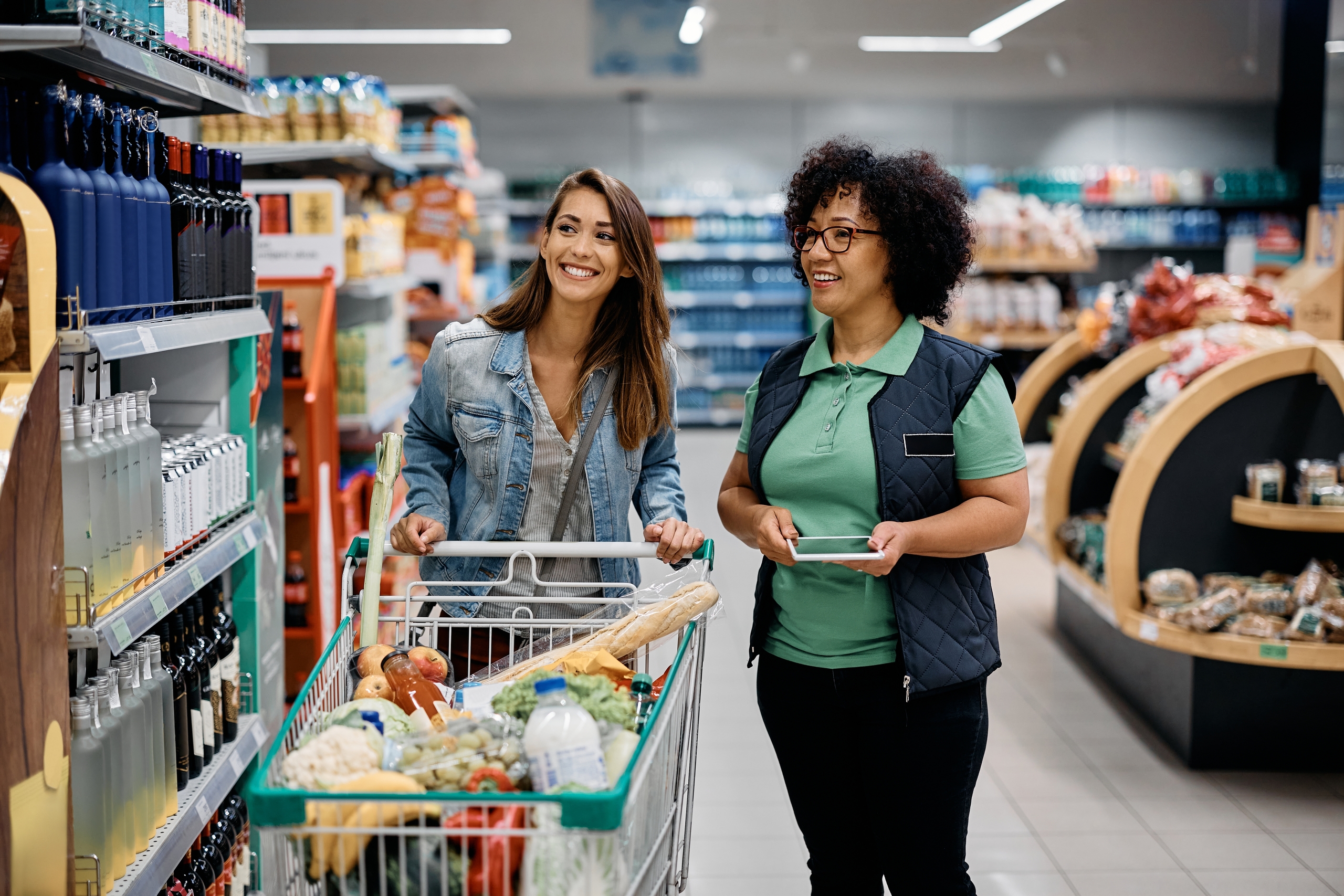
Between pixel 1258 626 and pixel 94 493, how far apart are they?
3.28 meters

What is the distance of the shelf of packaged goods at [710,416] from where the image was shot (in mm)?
13031

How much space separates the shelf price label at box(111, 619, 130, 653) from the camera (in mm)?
1749

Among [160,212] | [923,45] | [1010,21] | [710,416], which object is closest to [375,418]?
[160,212]

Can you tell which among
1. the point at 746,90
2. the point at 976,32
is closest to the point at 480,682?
the point at 976,32

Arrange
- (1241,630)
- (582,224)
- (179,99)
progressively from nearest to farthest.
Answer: (582,224)
(179,99)
(1241,630)

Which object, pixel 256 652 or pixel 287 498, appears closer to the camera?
pixel 256 652

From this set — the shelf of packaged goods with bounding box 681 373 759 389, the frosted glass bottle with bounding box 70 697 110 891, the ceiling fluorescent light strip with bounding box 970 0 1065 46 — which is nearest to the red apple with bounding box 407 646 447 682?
the frosted glass bottle with bounding box 70 697 110 891

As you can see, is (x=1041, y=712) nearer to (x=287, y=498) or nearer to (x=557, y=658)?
(x=287, y=498)

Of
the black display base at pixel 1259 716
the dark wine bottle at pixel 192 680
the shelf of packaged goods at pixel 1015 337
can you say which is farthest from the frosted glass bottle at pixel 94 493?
the shelf of packaged goods at pixel 1015 337

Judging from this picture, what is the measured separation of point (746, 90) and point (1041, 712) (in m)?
9.60

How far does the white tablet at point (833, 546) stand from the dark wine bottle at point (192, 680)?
122 centimetres

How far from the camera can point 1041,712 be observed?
14.2 feet

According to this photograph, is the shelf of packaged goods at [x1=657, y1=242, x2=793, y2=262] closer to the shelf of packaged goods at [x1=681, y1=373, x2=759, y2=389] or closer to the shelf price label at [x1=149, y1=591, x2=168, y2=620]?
the shelf of packaged goods at [x1=681, y1=373, x2=759, y2=389]

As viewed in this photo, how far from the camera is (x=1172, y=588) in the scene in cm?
383
